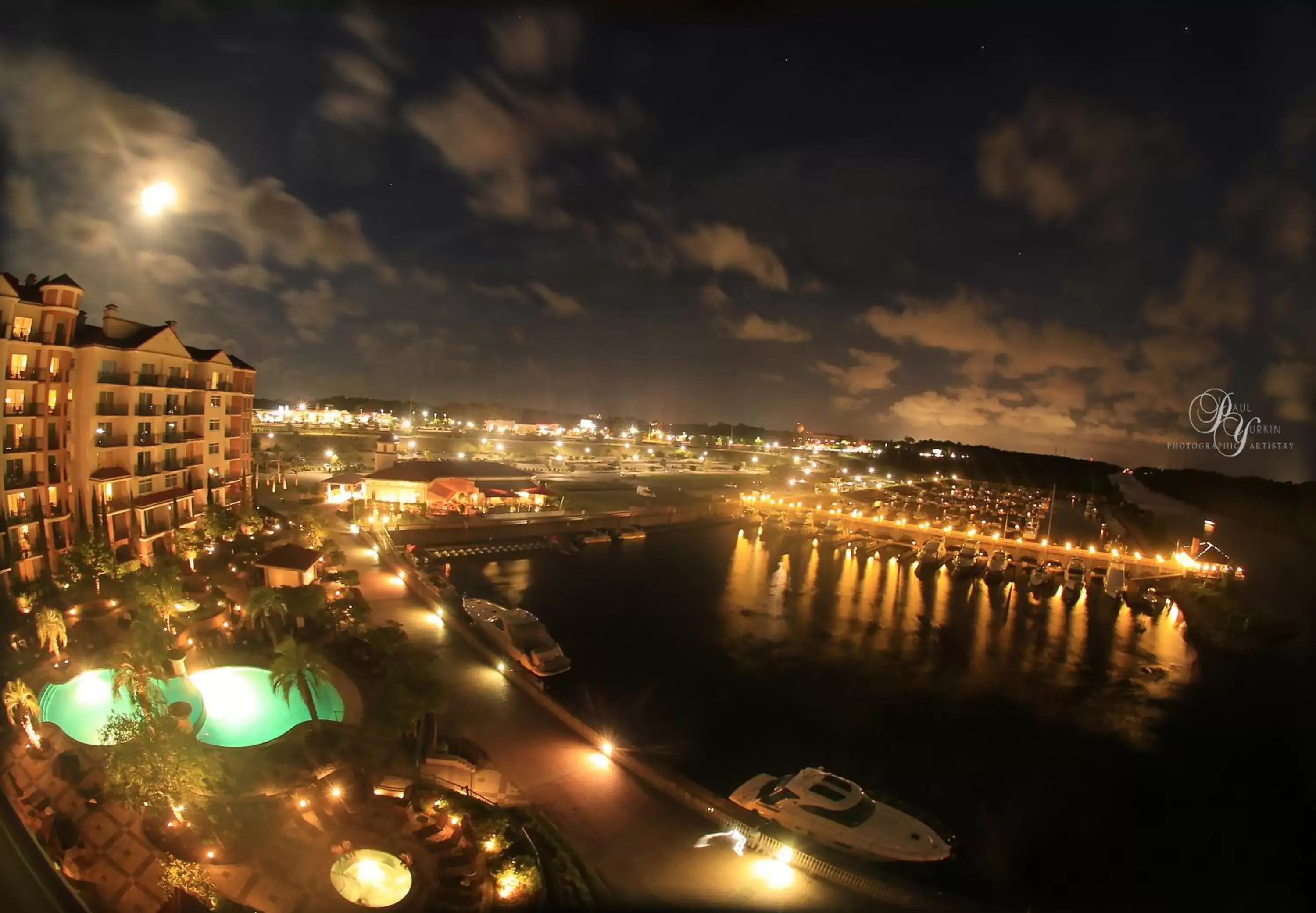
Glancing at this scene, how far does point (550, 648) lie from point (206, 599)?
3457 mm

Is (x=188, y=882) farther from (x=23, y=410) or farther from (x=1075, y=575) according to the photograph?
(x=1075, y=575)

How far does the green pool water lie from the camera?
3711 mm

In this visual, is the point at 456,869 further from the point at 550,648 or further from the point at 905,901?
the point at 550,648

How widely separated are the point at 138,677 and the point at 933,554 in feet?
51.1

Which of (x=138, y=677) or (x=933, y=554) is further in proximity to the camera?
(x=933, y=554)

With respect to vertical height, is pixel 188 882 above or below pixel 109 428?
below

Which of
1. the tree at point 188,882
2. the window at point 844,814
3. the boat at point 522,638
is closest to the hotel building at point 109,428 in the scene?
the tree at point 188,882

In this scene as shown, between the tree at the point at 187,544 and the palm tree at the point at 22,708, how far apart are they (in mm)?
3890

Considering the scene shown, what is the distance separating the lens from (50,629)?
402 centimetres

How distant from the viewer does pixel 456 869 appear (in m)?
2.73

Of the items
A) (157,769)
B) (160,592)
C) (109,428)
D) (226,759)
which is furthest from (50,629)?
(109,428)

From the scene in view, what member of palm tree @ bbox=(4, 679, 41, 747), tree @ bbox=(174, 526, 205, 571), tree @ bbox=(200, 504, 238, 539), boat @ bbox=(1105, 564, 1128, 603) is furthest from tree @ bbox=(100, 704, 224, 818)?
boat @ bbox=(1105, 564, 1128, 603)

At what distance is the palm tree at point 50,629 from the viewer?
13.1 feet

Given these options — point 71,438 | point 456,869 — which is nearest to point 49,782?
point 456,869
